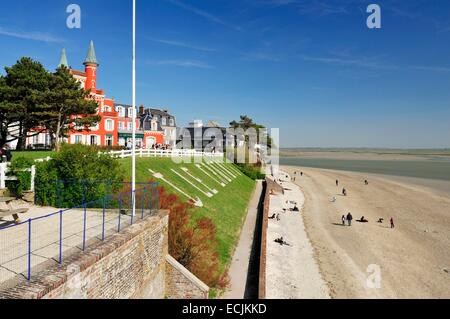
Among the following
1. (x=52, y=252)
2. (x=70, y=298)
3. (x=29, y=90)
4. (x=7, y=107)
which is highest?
(x=29, y=90)

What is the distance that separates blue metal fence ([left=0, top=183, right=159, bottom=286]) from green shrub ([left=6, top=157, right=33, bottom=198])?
13.4 ft

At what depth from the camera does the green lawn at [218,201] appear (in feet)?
74.8

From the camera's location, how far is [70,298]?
782cm

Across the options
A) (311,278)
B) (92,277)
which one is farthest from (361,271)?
(92,277)

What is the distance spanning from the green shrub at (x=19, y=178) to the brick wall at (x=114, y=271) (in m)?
8.10

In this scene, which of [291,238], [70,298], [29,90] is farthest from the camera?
[29,90]

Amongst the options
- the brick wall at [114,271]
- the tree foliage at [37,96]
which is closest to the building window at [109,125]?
the tree foliage at [37,96]

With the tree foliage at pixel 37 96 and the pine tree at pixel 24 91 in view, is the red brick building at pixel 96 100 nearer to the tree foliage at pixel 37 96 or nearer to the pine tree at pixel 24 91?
the tree foliage at pixel 37 96

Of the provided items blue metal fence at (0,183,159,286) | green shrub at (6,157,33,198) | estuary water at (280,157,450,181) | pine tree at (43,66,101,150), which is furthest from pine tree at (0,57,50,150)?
estuary water at (280,157,450,181)

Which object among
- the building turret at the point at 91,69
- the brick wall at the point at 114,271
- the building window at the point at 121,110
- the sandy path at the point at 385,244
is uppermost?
the building turret at the point at 91,69

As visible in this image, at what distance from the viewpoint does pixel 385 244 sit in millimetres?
27844

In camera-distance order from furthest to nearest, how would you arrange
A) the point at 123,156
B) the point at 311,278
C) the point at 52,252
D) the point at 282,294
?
the point at 123,156 → the point at 311,278 → the point at 282,294 → the point at 52,252

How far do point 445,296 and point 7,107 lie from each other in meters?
40.7
